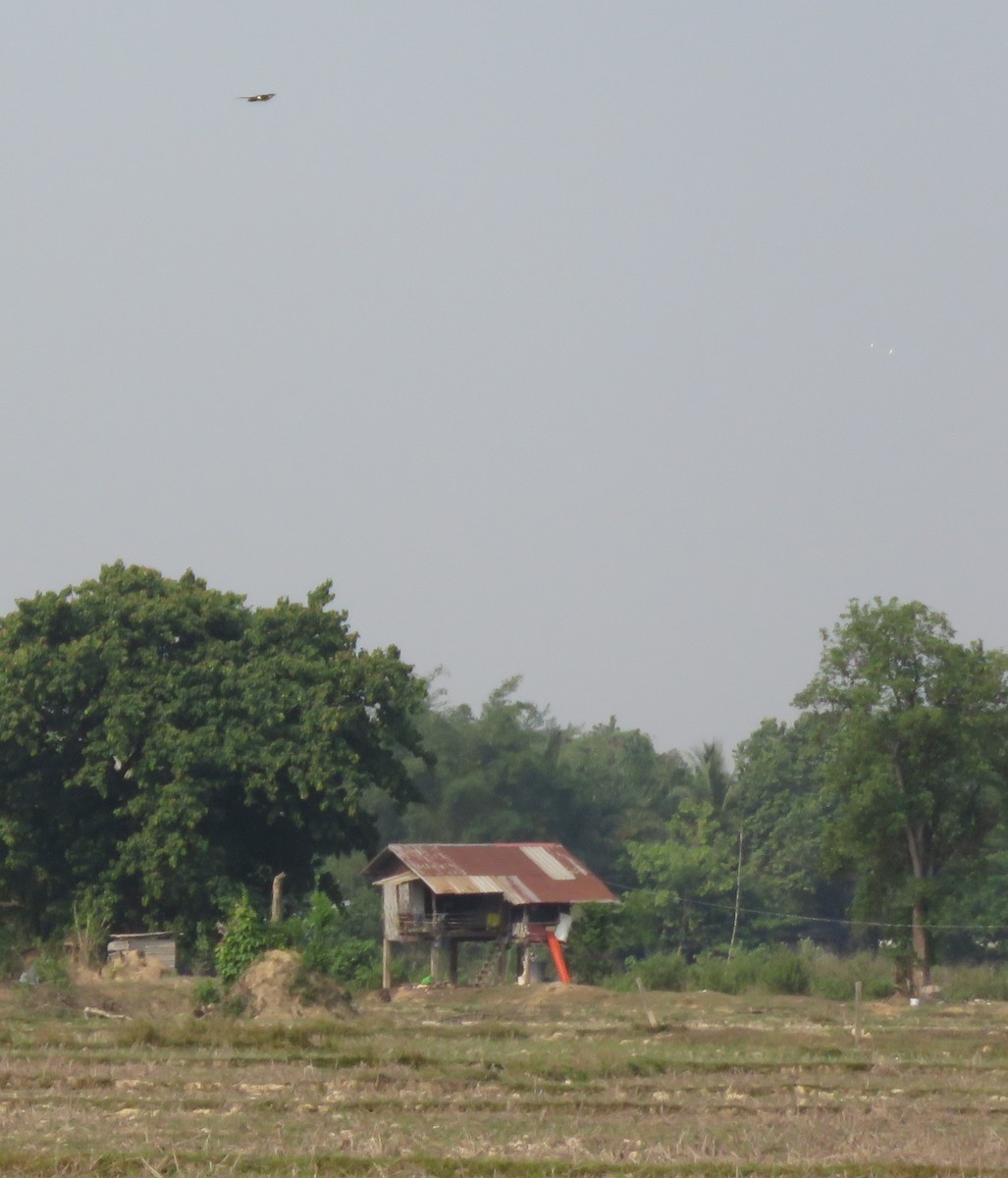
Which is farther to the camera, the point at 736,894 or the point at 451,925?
the point at 736,894

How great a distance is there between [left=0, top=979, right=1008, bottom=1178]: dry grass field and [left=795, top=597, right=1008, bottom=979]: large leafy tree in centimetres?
1211

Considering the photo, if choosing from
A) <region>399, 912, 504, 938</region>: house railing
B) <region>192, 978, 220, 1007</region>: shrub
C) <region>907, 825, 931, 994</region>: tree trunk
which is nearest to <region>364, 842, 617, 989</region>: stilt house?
<region>399, 912, 504, 938</region>: house railing

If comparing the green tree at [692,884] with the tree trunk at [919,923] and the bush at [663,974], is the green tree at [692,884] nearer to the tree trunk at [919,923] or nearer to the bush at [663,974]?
the bush at [663,974]

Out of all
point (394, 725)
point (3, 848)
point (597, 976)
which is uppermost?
point (394, 725)

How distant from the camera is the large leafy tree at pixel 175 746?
36031 millimetres

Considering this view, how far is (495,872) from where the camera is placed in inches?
1815

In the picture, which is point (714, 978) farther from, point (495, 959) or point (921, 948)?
point (495, 959)

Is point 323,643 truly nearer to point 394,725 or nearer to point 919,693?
point 394,725

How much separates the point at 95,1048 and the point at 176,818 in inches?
584

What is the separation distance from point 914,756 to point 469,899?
43.2 feet

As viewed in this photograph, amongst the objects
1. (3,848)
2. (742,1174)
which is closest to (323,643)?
(3,848)

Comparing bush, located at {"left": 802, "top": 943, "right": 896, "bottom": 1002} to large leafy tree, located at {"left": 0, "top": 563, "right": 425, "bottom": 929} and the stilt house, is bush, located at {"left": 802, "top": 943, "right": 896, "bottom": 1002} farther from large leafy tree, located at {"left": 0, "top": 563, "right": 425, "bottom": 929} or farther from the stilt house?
large leafy tree, located at {"left": 0, "top": 563, "right": 425, "bottom": 929}

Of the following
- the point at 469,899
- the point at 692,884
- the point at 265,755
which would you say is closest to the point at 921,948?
the point at 469,899

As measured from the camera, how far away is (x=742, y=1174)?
11.4m
